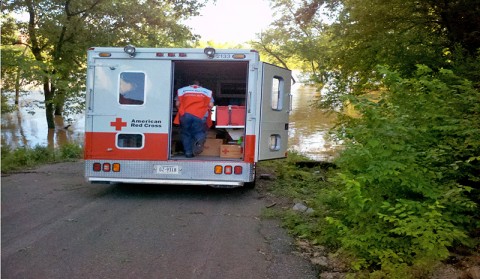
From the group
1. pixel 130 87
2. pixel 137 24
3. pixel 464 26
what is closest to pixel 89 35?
pixel 137 24

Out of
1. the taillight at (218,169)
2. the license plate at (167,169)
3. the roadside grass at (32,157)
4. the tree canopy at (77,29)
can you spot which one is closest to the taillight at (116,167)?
the license plate at (167,169)

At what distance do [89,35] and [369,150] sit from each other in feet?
61.0

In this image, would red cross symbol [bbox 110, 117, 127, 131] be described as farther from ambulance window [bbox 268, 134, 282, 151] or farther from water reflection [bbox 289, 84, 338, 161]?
water reflection [bbox 289, 84, 338, 161]

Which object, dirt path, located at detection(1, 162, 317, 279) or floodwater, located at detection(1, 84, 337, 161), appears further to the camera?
floodwater, located at detection(1, 84, 337, 161)

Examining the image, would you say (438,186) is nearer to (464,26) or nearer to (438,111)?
(438,111)

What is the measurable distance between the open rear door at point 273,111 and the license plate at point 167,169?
1.39 meters

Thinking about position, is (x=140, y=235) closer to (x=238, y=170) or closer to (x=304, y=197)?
(x=238, y=170)

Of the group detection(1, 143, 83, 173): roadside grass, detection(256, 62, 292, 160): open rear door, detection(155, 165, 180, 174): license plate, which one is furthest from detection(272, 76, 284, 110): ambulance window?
detection(1, 143, 83, 173): roadside grass

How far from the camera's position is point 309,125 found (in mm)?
31547

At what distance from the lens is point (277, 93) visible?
336 inches

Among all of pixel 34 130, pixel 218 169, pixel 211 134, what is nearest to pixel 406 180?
pixel 218 169

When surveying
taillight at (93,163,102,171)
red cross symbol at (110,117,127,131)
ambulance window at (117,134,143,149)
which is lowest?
taillight at (93,163,102,171)

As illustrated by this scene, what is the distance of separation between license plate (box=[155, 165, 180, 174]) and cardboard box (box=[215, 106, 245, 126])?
1.31m

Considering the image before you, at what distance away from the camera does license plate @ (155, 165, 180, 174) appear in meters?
7.56
